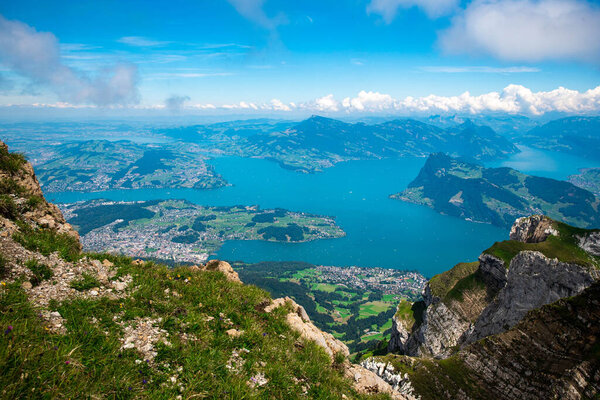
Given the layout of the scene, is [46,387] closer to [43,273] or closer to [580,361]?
[43,273]

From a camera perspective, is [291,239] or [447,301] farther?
[291,239]

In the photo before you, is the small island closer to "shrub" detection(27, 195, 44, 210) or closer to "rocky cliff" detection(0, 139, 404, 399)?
"shrub" detection(27, 195, 44, 210)

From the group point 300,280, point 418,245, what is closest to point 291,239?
point 300,280

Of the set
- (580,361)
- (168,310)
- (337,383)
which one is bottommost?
(580,361)

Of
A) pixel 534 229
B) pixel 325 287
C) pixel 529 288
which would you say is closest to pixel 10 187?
pixel 529 288

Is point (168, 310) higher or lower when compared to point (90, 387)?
lower

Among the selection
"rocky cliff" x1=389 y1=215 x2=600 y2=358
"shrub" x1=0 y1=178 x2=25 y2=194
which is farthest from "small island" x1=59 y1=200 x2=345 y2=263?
"shrub" x1=0 y1=178 x2=25 y2=194

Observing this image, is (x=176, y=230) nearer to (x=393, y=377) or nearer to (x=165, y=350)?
(x=393, y=377)
